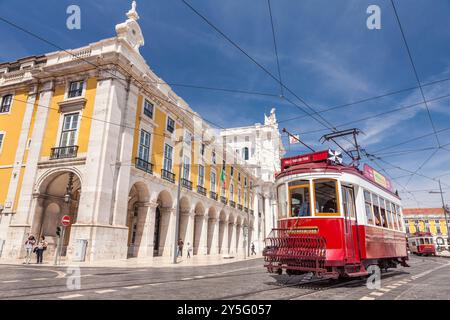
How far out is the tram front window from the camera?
8648mm

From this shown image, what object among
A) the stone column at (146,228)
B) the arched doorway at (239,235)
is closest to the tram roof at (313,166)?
the stone column at (146,228)

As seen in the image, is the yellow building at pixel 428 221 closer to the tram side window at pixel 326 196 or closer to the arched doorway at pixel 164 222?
the arched doorway at pixel 164 222

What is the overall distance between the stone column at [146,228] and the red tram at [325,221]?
47.3 ft

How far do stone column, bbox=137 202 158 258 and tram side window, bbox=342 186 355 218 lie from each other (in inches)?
636

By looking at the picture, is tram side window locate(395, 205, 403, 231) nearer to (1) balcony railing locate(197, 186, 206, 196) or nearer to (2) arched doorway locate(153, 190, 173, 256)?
(2) arched doorway locate(153, 190, 173, 256)

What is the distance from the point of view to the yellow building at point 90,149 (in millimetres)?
18172

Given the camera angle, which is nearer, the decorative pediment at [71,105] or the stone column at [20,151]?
the decorative pediment at [71,105]

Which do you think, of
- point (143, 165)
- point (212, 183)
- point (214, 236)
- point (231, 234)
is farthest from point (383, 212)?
point (231, 234)

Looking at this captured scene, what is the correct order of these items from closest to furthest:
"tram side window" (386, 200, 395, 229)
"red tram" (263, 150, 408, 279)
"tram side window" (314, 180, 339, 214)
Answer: "red tram" (263, 150, 408, 279) → "tram side window" (314, 180, 339, 214) → "tram side window" (386, 200, 395, 229)

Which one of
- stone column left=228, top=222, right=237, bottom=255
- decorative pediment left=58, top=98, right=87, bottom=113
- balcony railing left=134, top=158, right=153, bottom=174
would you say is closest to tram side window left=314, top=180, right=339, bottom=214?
balcony railing left=134, top=158, right=153, bottom=174
